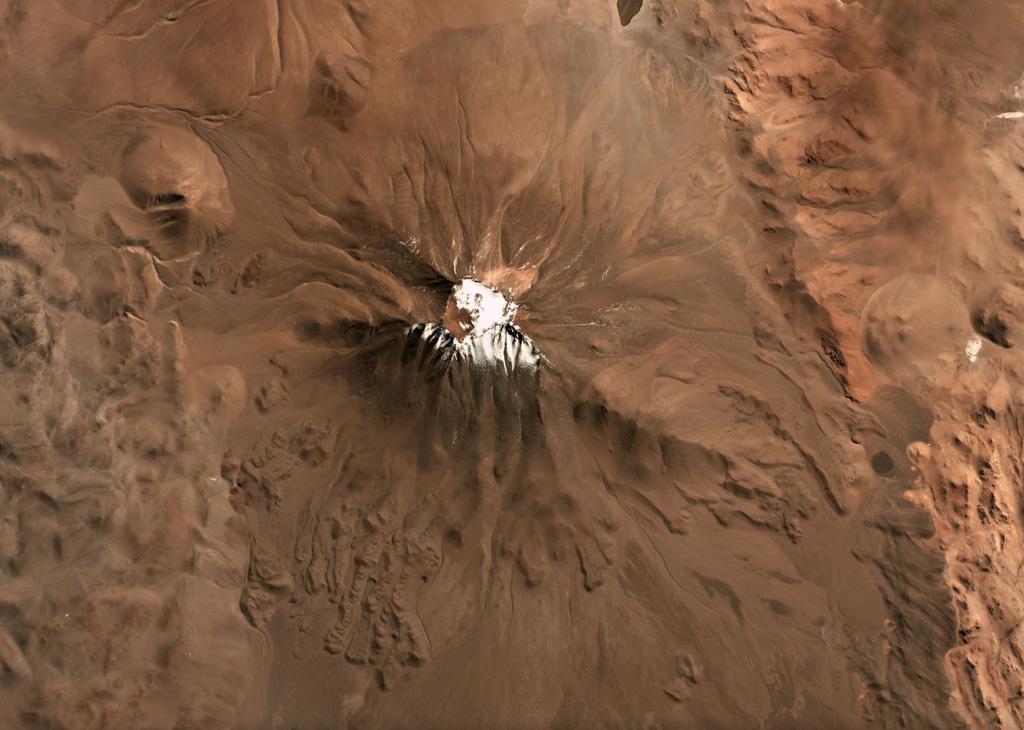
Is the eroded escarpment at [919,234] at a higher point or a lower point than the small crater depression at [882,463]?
higher

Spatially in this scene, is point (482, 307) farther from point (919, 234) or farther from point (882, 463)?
point (919, 234)

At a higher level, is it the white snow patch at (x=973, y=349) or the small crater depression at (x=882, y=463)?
the white snow patch at (x=973, y=349)

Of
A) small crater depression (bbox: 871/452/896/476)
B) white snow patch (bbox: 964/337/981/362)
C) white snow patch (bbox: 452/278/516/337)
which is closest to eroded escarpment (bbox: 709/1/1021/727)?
white snow patch (bbox: 964/337/981/362)

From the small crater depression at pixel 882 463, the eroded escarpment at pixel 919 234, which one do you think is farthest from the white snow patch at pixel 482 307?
the small crater depression at pixel 882 463

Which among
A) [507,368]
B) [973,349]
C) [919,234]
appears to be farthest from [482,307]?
[973,349]

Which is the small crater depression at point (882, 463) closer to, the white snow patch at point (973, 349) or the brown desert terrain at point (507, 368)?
the brown desert terrain at point (507, 368)

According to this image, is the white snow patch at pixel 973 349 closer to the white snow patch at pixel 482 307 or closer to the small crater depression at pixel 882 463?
the small crater depression at pixel 882 463

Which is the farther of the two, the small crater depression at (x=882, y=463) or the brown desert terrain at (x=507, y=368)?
the small crater depression at (x=882, y=463)

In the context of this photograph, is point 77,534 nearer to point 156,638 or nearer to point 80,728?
point 156,638

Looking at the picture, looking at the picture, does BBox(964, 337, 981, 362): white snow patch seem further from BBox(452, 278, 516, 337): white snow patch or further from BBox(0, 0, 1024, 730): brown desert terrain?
BBox(452, 278, 516, 337): white snow patch
